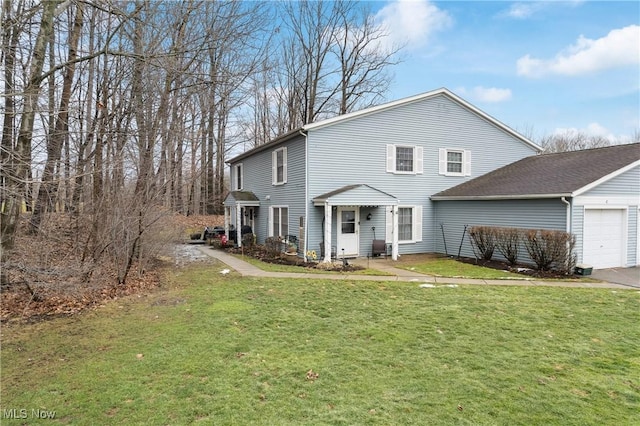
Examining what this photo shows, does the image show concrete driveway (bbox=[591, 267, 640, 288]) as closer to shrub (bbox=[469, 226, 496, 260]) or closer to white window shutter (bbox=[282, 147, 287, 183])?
shrub (bbox=[469, 226, 496, 260])

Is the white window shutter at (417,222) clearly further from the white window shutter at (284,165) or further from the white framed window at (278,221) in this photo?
the white window shutter at (284,165)

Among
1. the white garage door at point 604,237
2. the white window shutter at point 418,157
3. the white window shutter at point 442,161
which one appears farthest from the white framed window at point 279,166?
the white garage door at point 604,237

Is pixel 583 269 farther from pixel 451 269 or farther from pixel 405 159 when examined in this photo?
pixel 405 159

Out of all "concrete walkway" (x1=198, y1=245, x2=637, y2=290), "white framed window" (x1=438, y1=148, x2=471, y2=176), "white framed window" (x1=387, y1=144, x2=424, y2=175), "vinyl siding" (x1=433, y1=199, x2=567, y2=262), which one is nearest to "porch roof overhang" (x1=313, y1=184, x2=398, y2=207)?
"white framed window" (x1=387, y1=144, x2=424, y2=175)

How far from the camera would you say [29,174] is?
6.34 m

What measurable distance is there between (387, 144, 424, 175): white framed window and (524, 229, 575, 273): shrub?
5.31 m

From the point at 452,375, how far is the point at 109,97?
11541 mm

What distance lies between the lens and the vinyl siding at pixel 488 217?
11820mm

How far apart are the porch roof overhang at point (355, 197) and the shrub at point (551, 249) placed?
467 centimetres

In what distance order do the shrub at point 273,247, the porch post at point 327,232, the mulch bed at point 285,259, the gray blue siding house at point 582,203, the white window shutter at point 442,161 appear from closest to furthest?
the gray blue siding house at point 582,203 < the mulch bed at point 285,259 < the porch post at point 327,232 < the shrub at point 273,247 < the white window shutter at point 442,161

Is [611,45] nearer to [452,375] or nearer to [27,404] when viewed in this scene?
[452,375]

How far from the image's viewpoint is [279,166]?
1602 cm

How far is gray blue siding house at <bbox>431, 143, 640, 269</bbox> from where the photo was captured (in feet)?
37.7

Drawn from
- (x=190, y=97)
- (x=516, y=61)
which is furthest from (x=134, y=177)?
(x=516, y=61)
